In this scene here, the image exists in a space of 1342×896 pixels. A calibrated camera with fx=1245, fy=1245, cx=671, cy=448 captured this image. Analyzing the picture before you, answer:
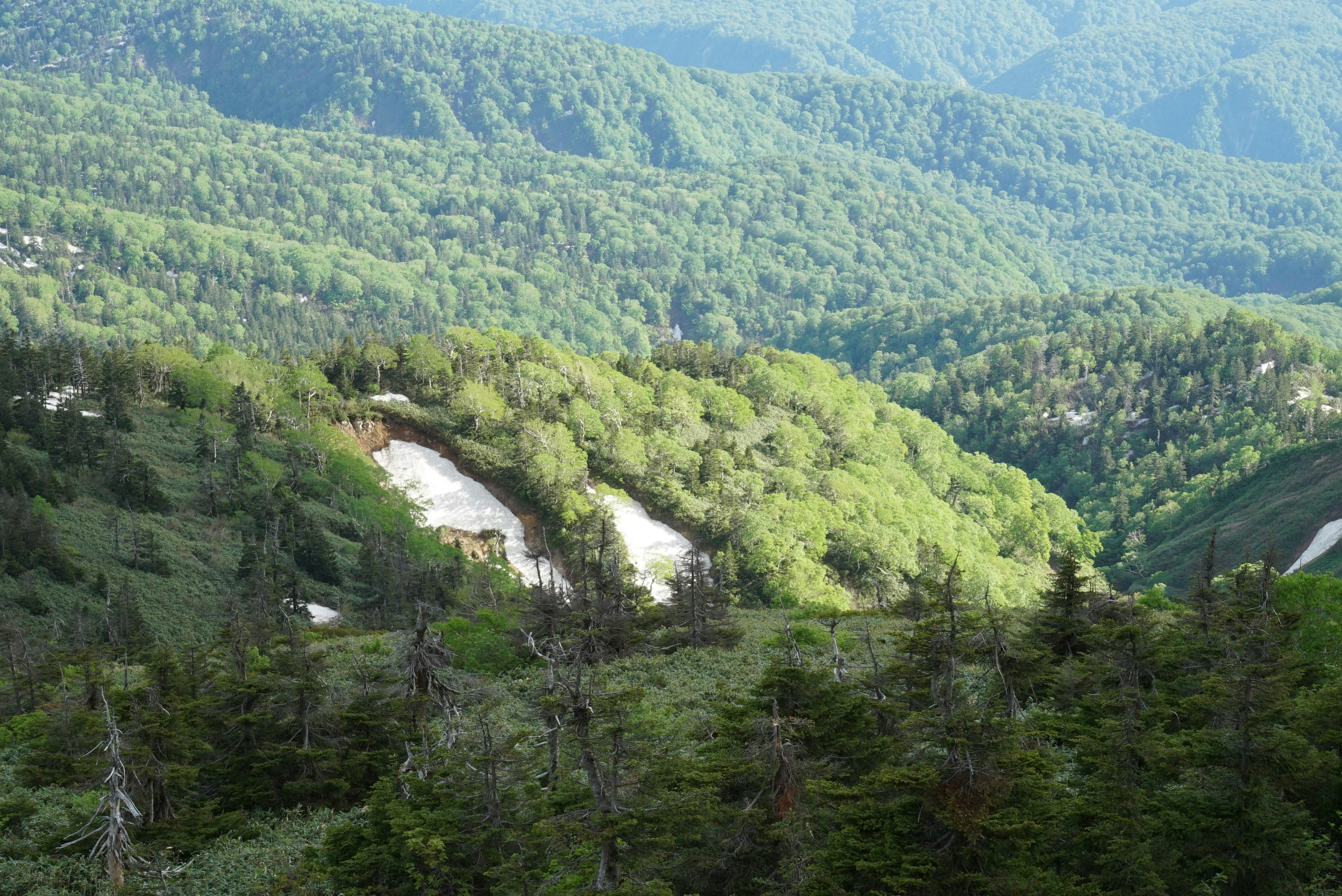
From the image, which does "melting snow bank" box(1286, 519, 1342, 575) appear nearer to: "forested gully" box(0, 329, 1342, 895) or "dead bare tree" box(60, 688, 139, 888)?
"forested gully" box(0, 329, 1342, 895)

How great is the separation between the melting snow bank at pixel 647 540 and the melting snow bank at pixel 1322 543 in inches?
2383

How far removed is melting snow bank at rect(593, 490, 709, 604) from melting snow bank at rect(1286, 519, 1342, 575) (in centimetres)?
6052

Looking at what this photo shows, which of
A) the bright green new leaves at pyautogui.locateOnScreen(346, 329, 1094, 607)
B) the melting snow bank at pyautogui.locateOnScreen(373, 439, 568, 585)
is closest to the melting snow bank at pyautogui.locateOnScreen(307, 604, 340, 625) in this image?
the melting snow bank at pyautogui.locateOnScreen(373, 439, 568, 585)

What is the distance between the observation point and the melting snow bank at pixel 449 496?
108 metres

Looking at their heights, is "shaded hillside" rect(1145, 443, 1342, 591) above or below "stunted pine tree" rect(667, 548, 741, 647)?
below

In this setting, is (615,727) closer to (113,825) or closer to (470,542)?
(113,825)

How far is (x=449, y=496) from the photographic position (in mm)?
110000

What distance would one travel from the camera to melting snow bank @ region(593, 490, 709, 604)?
104562mm

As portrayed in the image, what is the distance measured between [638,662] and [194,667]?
18.8 meters

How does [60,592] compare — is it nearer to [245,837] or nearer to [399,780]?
[245,837]

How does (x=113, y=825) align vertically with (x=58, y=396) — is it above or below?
above

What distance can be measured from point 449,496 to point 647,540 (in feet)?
59.0

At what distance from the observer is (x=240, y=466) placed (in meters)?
105

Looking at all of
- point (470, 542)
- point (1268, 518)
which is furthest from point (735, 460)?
point (1268, 518)
